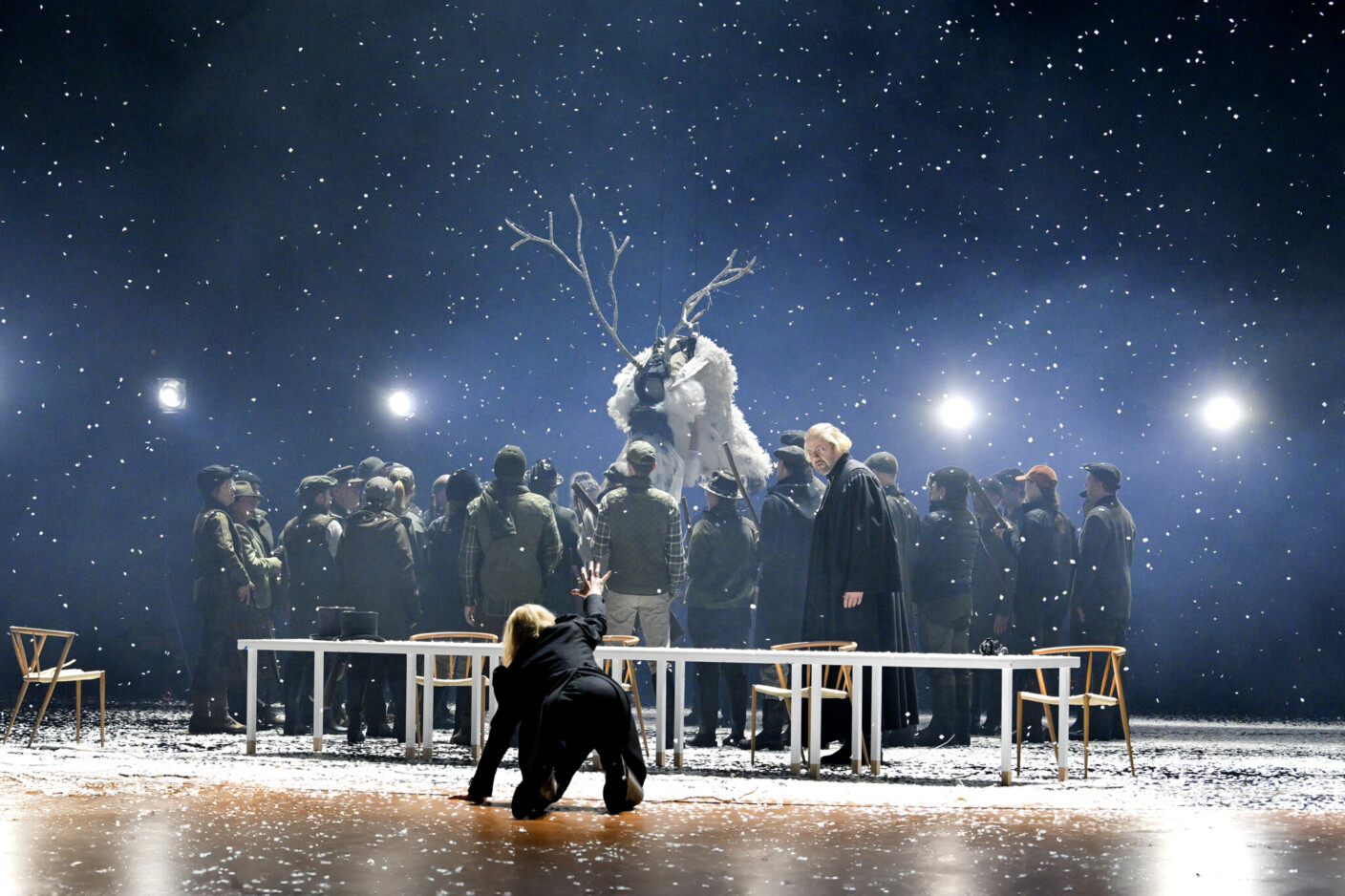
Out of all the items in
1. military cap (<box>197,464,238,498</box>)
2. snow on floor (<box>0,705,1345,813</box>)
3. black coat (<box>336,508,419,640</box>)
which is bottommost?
snow on floor (<box>0,705,1345,813</box>)

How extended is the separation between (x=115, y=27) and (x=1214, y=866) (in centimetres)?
946

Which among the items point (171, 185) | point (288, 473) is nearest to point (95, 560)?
point (288, 473)

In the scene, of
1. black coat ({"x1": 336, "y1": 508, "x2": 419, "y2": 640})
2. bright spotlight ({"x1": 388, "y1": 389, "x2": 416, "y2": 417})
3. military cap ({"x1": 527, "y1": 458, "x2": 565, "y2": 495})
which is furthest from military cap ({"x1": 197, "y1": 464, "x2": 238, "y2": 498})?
bright spotlight ({"x1": 388, "y1": 389, "x2": 416, "y2": 417})

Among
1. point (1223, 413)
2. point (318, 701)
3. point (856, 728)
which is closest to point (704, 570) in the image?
point (856, 728)

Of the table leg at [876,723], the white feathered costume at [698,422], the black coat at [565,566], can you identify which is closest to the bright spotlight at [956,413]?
the white feathered costume at [698,422]

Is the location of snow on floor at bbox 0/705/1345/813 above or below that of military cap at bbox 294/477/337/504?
below

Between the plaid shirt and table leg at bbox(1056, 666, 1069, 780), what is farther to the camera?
the plaid shirt

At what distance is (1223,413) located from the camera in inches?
343

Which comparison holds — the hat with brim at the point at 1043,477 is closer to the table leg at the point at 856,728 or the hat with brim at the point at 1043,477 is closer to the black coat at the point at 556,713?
the table leg at the point at 856,728

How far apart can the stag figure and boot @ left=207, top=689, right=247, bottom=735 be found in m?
3.37

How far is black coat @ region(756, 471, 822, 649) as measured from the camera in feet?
21.6

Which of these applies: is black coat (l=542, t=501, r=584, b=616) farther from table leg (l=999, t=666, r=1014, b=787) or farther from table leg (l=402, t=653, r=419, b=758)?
table leg (l=999, t=666, r=1014, b=787)

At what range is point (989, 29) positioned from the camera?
31.4ft

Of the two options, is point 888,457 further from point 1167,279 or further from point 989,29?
point 989,29
